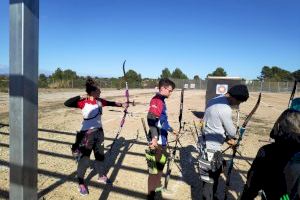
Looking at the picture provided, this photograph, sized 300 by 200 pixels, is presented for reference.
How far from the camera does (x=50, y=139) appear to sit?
965cm

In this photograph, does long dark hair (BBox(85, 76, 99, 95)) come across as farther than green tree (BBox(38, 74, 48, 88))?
No

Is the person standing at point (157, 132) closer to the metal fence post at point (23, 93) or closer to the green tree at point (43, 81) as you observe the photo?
the metal fence post at point (23, 93)

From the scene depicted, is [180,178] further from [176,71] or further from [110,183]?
[176,71]

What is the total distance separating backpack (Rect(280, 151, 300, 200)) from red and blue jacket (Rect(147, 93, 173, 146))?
255cm

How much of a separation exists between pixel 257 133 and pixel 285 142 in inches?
439

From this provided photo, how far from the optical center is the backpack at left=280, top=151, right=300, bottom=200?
6.56ft

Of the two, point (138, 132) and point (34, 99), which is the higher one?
point (34, 99)

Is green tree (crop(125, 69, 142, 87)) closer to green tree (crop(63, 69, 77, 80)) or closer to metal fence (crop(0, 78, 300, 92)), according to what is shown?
metal fence (crop(0, 78, 300, 92))

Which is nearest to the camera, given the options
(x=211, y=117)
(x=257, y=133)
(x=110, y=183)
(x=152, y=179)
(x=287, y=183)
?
(x=287, y=183)

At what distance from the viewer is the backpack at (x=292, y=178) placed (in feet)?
6.56

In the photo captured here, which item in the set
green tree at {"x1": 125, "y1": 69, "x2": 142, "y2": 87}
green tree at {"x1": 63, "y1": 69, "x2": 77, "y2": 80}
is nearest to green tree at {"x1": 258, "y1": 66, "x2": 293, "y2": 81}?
green tree at {"x1": 125, "y1": 69, "x2": 142, "y2": 87}

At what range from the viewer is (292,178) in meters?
2.06

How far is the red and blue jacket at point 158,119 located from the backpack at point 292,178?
2.55 m

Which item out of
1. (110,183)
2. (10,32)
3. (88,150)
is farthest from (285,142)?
(110,183)
